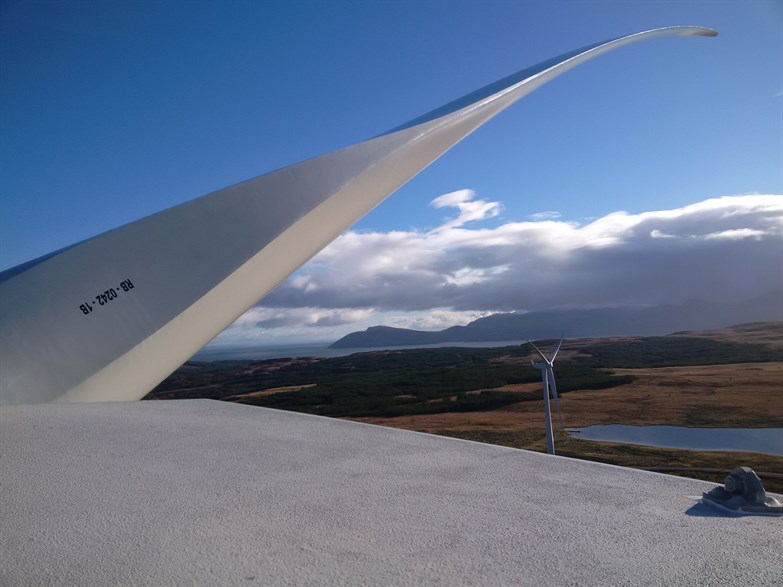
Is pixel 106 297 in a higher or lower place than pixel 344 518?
higher

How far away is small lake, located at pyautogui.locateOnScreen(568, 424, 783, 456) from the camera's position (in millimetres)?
18594

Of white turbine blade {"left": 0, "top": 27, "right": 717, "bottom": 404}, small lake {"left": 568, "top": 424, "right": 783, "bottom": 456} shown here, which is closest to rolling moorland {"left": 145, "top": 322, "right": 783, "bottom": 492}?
small lake {"left": 568, "top": 424, "right": 783, "bottom": 456}

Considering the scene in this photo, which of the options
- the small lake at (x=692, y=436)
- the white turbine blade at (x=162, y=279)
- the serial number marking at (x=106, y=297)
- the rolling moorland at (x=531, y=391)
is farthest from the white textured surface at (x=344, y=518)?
the small lake at (x=692, y=436)

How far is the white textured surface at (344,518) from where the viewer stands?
8.38ft

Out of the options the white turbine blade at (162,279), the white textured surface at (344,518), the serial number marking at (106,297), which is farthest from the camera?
the serial number marking at (106,297)

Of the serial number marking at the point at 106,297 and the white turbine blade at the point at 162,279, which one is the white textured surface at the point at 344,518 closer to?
the white turbine blade at the point at 162,279

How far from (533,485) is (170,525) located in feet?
7.75

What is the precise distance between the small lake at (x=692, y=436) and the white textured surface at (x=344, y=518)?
1603 cm

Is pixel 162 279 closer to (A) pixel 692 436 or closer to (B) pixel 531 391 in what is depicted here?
(A) pixel 692 436

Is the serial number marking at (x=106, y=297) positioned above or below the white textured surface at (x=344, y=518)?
above

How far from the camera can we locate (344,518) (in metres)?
3.16

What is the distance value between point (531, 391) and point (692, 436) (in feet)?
30.2

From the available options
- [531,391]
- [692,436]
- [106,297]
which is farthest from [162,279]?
[531,391]

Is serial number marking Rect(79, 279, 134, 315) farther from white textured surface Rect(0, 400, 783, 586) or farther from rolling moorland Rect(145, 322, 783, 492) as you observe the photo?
rolling moorland Rect(145, 322, 783, 492)
